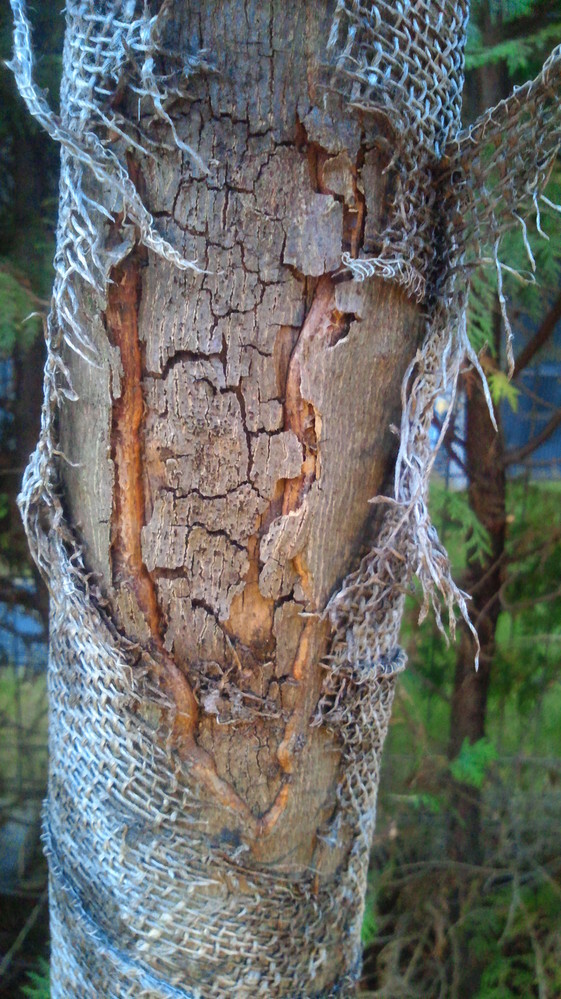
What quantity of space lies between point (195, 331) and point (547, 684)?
6.71ft

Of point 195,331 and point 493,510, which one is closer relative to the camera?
point 195,331

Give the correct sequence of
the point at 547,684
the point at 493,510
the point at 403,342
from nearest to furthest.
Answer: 1. the point at 403,342
2. the point at 493,510
3. the point at 547,684

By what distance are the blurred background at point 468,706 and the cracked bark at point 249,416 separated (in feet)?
3.87

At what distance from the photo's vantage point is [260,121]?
0.66 meters

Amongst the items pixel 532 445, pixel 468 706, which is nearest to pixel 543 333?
pixel 532 445

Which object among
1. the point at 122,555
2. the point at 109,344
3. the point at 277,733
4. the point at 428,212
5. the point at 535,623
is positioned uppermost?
the point at 428,212

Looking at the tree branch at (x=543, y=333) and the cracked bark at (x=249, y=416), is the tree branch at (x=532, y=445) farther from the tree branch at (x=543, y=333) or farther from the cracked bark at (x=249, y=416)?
the cracked bark at (x=249, y=416)

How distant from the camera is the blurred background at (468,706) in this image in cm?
198

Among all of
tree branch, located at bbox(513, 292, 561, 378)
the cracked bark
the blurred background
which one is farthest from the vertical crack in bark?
tree branch, located at bbox(513, 292, 561, 378)

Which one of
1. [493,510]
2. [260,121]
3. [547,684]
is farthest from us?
[547,684]

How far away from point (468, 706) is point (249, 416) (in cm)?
184

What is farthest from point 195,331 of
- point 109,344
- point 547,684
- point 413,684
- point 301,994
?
point 547,684

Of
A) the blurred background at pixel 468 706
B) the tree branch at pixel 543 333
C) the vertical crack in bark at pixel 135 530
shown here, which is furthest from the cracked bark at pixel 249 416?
the tree branch at pixel 543 333

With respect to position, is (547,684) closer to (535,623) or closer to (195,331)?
(535,623)
